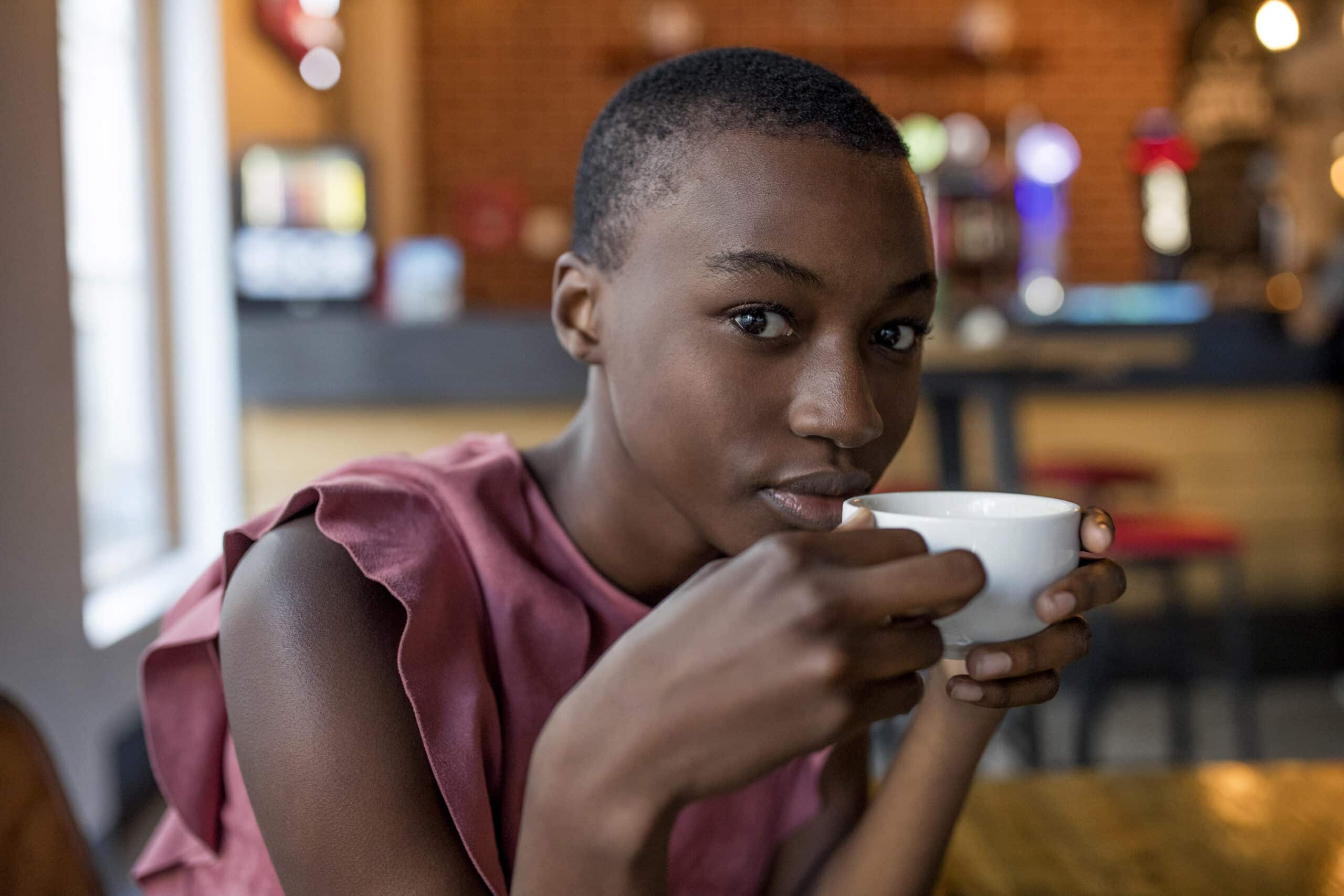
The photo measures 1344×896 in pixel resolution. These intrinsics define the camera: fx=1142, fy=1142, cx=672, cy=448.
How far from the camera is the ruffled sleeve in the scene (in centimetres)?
70

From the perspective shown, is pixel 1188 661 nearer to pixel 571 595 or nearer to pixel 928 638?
pixel 571 595

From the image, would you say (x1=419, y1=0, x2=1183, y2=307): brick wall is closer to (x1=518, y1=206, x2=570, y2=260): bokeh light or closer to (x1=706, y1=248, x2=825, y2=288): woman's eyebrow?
(x1=518, y1=206, x2=570, y2=260): bokeh light

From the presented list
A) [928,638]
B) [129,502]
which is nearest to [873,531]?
[928,638]

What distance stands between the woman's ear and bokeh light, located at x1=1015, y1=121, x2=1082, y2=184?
5781 mm

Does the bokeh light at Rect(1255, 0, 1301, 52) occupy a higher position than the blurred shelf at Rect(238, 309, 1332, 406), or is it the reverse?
the bokeh light at Rect(1255, 0, 1301, 52)

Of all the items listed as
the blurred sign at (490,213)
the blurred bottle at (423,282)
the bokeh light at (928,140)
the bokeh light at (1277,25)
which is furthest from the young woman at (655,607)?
the bokeh light at (928,140)

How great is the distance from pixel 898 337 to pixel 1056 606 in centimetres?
29

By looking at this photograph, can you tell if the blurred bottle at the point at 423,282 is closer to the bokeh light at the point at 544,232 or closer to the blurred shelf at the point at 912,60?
the bokeh light at the point at 544,232

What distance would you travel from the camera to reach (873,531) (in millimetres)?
529

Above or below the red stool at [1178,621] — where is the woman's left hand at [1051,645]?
above

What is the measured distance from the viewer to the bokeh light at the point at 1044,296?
479cm

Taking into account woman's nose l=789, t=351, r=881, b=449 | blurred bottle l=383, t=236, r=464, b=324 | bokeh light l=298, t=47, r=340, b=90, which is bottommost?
woman's nose l=789, t=351, r=881, b=449

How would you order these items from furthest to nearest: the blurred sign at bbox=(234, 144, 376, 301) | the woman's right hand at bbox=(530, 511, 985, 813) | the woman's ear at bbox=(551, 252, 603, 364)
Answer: the blurred sign at bbox=(234, 144, 376, 301), the woman's ear at bbox=(551, 252, 603, 364), the woman's right hand at bbox=(530, 511, 985, 813)

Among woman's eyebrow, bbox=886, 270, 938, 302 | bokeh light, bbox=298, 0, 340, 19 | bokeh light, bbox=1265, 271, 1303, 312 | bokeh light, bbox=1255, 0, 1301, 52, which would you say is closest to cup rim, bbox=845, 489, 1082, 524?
woman's eyebrow, bbox=886, 270, 938, 302
